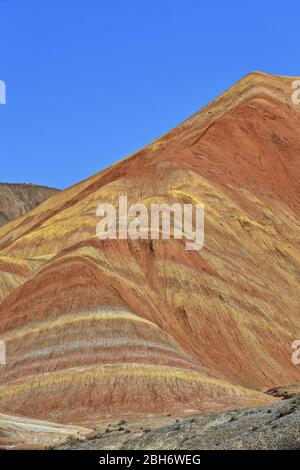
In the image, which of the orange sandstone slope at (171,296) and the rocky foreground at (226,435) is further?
the orange sandstone slope at (171,296)

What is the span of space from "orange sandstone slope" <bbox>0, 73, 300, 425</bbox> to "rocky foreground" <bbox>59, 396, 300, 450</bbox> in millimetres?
17471

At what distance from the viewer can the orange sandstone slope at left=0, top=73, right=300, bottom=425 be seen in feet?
199

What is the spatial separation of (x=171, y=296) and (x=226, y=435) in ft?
142

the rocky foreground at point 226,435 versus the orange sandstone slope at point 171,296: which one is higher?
the orange sandstone slope at point 171,296

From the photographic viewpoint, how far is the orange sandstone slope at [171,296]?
199 ft

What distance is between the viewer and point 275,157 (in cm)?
11156

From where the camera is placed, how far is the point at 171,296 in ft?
247

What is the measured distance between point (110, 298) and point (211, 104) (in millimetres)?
63711

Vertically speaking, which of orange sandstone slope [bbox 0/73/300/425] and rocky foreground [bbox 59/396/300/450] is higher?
orange sandstone slope [bbox 0/73/300/425]

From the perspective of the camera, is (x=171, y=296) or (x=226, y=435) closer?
(x=226, y=435)

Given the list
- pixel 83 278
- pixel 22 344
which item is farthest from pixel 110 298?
pixel 22 344

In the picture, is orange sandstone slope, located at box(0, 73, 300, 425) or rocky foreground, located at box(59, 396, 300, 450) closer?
rocky foreground, located at box(59, 396, 300, 450)

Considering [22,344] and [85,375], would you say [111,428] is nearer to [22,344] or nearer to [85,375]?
[85,375]

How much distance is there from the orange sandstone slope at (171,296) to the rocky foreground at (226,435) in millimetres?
17471
